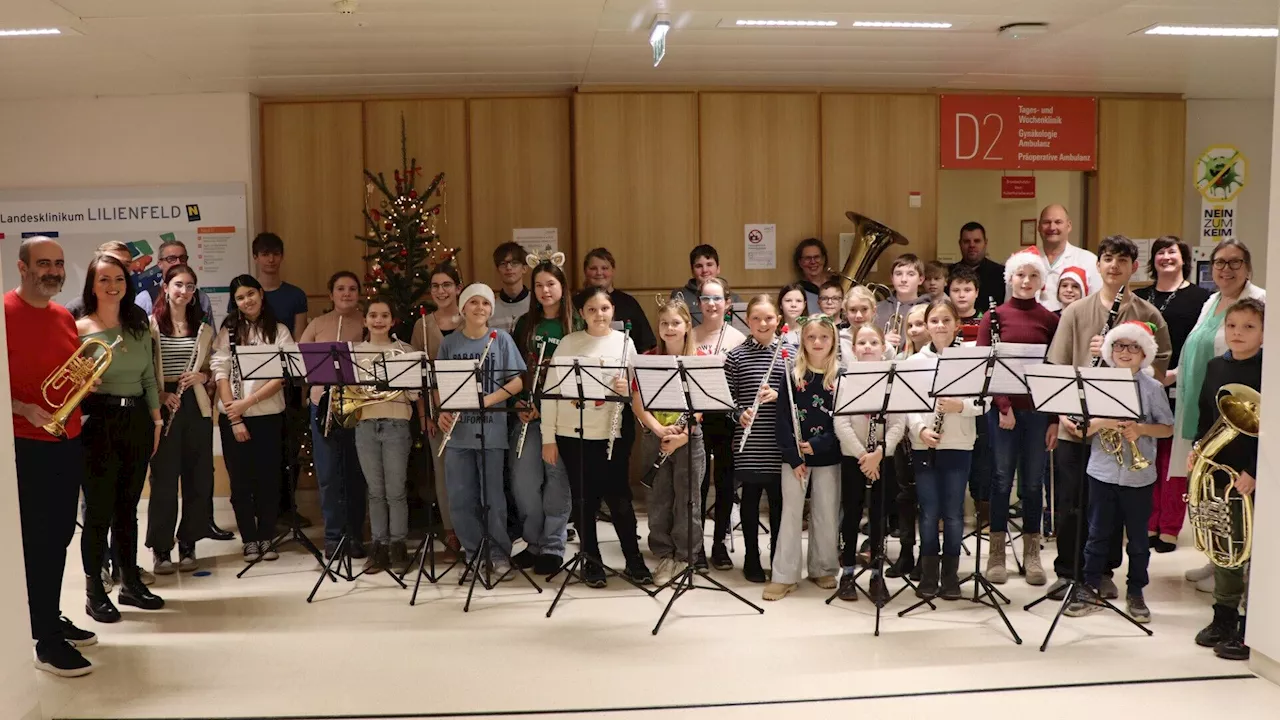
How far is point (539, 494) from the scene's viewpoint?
5199 mm

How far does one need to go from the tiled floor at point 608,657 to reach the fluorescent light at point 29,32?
9.96ft

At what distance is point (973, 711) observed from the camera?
3543mm

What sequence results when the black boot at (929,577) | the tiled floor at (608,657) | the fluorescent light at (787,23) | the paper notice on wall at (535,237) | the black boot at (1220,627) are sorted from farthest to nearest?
1. the paper notice on wall at (535,237)
2. the fluorescent light at (787,23)
3. the black boot at (929,577)
4. the black boot at (1220,627)
5. the tiled floor at (608,657)

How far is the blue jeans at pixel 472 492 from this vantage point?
5117mm

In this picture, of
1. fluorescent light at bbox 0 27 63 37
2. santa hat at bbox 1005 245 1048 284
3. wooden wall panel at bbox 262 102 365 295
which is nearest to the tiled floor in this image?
santa hat at bbox 1005 245 1048 284

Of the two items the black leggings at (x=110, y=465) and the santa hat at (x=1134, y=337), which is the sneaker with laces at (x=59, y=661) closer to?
the black leggings at (x=110, y=465)

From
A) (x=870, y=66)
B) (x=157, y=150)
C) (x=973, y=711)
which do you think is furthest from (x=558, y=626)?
(x=157, y=150)

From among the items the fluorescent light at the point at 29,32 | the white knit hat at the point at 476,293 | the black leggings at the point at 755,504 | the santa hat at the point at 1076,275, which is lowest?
the black leggings at the point at 755,504

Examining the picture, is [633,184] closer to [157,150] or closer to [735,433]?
[735,433]

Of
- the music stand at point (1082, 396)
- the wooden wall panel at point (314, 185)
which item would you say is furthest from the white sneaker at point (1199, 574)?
the wooden wall panel at point (314, 185)

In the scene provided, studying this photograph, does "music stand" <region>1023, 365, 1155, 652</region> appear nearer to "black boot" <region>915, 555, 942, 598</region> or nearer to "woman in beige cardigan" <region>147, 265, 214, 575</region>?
"black boot" <region>915, 555, 942, 598</region>

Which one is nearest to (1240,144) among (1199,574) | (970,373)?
(1199,574)

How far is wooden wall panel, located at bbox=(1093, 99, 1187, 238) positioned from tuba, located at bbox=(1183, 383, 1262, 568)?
14.4 feet

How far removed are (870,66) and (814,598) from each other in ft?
12.8
